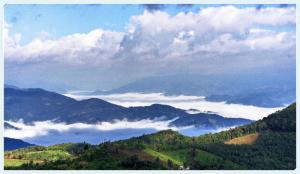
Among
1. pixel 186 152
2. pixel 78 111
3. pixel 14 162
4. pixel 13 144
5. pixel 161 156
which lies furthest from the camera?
pixel 78 111

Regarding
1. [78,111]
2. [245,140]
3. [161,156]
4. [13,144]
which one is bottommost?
[161,156]

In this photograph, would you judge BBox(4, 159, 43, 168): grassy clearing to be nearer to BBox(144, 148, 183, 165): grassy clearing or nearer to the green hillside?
the green hillside

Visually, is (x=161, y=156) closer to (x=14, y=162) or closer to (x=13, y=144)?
(x=14, y=162)

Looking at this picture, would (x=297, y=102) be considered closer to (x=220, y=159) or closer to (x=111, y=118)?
(x=220, y=159)

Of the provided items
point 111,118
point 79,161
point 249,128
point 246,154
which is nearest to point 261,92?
point 249,128

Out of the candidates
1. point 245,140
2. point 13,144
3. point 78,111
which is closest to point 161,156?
point 245,140

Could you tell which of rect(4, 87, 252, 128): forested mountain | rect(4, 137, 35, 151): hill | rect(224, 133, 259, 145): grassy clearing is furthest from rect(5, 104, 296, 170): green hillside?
rect(4, 87, 252, 128): forested mountain
